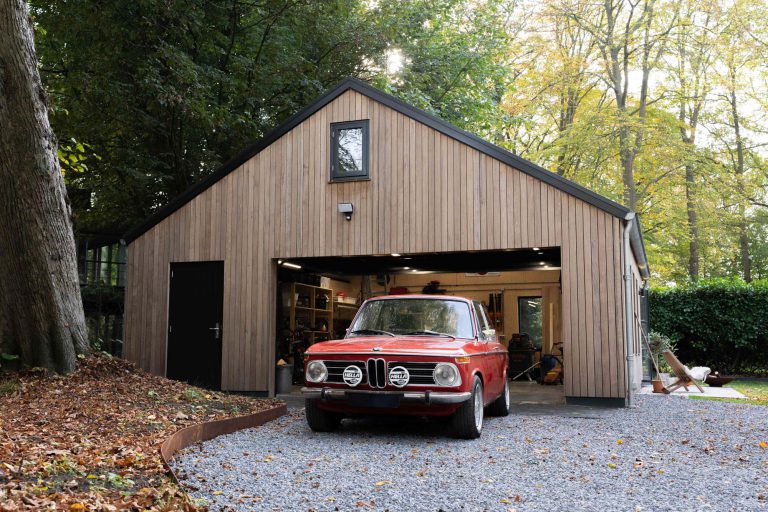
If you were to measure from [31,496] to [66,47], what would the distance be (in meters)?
14.4

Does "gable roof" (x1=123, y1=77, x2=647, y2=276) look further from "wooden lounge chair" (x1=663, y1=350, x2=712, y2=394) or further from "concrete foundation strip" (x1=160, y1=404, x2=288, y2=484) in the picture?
"concrete foundation strip" (x1=160, y1=404, x2=288, y2=484)

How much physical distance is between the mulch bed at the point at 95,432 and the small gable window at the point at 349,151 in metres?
4.26

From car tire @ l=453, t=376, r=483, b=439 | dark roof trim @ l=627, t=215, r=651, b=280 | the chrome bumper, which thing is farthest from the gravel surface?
dark roof trim @ l=627, t=215, r=651, b=280

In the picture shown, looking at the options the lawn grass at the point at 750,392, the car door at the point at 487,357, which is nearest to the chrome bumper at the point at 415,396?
the car door at the point at 487,357

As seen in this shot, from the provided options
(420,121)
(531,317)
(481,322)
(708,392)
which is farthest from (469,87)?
(481,322)

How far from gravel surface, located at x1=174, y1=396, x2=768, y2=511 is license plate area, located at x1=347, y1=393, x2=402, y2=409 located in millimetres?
425

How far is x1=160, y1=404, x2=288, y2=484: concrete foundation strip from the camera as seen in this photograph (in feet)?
19.4

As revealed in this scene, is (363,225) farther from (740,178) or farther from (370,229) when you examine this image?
(740,178)

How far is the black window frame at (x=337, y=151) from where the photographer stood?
1192cm

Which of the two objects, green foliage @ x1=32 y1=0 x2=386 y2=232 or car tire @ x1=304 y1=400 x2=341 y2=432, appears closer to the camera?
car tire @ x1=304 y1=400 x2=341 y2=432

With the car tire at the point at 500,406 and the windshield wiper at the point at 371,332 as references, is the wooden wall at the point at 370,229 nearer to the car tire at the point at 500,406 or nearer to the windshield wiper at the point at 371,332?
the car tire at the point at 500,406

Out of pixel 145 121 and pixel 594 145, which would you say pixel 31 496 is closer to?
pixel 145 121

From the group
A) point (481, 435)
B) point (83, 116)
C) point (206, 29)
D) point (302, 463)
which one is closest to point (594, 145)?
point (206, 29)

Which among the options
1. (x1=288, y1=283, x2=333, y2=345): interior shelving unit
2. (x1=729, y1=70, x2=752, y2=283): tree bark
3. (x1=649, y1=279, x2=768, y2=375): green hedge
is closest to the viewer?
(x1=288, y1=283, x2=333, y2=345): interior shelving unit
